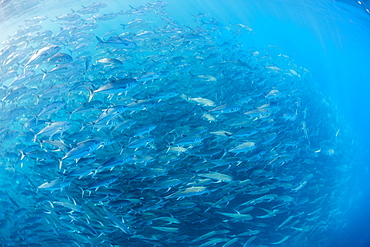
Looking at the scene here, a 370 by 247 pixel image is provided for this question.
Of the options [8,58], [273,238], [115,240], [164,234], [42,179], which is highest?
[8,58]

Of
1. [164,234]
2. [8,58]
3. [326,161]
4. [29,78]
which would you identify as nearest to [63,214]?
[164,234]

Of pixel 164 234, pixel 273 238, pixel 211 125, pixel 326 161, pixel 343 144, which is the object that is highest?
pixel 211 125

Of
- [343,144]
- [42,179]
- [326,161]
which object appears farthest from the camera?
[343,144]

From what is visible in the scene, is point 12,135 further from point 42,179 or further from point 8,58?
point 8,58

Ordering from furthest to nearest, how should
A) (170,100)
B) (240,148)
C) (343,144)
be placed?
1. (343,144)
2. (170,100)
3. (240,148)

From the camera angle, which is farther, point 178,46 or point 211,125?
point 178,46

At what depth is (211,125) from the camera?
276 inches

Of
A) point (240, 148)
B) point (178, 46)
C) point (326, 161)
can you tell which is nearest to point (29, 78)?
point (178, 46)

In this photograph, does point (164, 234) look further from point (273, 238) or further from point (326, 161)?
point (326, 161)

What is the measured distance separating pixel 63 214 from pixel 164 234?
2.43 metres

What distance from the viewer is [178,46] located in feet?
26.1

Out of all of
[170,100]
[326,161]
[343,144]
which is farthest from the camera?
[343,144]

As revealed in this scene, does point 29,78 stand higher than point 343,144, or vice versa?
point 29,78

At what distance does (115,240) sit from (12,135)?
12.5 ft
